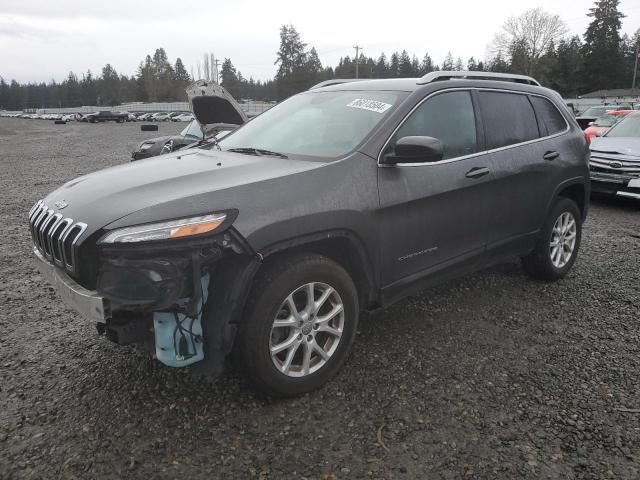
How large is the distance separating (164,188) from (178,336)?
0.77 meters

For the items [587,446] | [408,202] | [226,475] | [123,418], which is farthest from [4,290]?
[587,446]

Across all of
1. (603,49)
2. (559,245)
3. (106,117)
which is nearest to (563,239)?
(559,245)

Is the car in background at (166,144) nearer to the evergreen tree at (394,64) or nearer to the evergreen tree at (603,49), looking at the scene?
the evergreen tree at (603,49)

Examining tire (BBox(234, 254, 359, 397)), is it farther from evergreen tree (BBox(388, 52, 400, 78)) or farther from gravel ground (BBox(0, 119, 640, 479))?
evergreen tree (BBox(388, 52, 400, 78))

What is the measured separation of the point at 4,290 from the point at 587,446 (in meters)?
4.70

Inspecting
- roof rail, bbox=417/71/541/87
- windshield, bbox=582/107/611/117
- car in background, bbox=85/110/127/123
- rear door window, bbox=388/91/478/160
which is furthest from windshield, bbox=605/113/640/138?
car in background, bbox=85/110/127/123

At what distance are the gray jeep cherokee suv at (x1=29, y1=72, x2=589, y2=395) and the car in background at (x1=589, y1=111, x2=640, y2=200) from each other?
15.8 feet

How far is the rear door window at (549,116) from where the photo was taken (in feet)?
14.6

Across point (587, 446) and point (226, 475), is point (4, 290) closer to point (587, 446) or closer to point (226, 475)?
point (226, 475)

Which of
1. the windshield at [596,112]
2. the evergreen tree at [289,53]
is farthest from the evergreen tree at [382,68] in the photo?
the windshield at [596,112]

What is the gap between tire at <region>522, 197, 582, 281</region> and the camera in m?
4.50

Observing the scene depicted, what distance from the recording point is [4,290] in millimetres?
4594

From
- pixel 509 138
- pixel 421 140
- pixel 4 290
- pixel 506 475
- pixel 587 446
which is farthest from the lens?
pixel 4 290

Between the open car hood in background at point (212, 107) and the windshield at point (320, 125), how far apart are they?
4.59 meters
